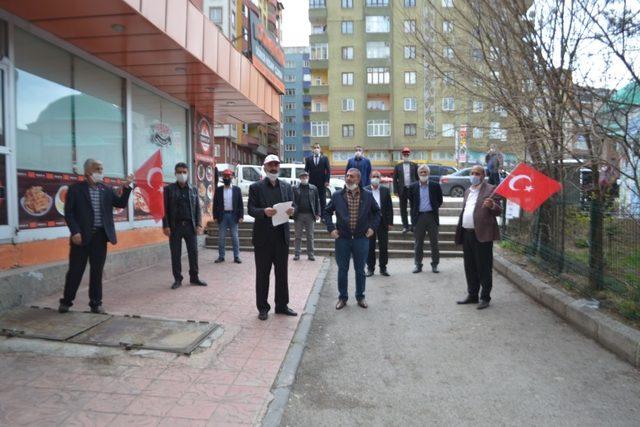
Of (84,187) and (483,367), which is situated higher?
(84,187)

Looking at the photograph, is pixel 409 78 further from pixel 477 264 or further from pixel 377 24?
pixel 477 264

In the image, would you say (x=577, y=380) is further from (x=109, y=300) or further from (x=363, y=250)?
(x=109, y=300)

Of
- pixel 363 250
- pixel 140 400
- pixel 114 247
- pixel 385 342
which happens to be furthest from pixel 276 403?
pixel 114 247

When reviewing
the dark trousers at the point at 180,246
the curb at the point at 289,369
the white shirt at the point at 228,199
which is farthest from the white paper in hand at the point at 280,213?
the white shirt at the point at 228,199

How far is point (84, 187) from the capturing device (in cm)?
595

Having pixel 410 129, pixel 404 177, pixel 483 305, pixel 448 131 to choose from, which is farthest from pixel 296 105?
pixel 483 305

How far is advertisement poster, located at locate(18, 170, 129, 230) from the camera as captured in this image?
6.68 metres

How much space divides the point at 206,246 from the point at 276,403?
29.5ft

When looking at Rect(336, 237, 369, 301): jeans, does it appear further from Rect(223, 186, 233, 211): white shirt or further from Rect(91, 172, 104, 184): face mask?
Rect(223, 186, 233, 211): white shirt

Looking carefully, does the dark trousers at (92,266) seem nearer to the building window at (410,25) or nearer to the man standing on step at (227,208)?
the man standing on step at (227,208)

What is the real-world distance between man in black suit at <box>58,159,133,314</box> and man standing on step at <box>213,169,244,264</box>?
3.99m

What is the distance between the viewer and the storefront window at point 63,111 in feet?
22.3

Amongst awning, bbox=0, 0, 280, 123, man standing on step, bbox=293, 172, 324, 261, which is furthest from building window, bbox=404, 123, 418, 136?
man standing on step, bbox=293, 172, 324, 261

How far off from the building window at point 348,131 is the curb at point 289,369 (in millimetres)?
44330
